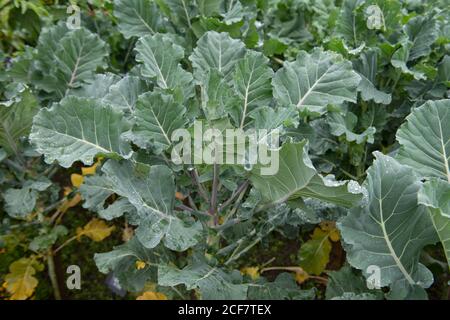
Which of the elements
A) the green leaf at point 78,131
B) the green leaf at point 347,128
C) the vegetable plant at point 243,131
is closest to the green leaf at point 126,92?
the vegetable plant at point 243,131

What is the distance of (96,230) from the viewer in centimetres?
210

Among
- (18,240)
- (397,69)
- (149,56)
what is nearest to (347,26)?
(397,69)

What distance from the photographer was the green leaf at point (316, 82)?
1.32 m

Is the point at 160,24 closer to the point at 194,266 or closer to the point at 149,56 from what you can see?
the point at 149,56

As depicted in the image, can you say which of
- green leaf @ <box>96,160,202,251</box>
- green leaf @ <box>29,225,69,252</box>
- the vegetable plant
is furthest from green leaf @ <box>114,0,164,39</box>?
green leaf @ <box>29,225,69,252</box>

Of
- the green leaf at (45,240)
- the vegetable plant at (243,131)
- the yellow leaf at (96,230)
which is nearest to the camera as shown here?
the vegetable plant at (243,131)

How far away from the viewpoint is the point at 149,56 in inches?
54.3

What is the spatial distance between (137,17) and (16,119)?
56 cm

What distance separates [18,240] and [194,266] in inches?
40.4

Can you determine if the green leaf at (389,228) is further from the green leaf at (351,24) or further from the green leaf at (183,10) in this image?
the green leaf at (183,10)

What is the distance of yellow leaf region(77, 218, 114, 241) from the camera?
2084 millimetres

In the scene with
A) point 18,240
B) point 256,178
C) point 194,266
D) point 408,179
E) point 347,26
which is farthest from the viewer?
point 18,240

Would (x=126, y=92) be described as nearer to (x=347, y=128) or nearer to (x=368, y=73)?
(x=347, y=128)

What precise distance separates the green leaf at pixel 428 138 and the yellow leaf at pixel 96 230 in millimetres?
1331
